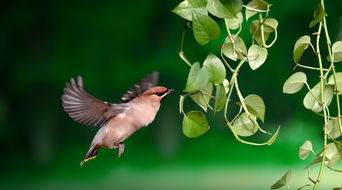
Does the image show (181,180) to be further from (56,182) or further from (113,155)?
(56,182)

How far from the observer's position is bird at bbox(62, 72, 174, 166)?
549 mm

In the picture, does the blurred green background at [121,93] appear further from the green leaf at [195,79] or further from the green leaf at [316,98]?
the green leaf at [195,79]

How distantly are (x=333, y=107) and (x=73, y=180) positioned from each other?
0.84 meters

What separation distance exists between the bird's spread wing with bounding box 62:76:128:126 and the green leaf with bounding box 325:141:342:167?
0.79ft

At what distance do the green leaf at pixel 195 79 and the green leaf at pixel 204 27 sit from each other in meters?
0.03

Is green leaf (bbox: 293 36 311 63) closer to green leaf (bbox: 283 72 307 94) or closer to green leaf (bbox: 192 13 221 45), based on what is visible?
green leaf (bbox: 283 72 307 94)

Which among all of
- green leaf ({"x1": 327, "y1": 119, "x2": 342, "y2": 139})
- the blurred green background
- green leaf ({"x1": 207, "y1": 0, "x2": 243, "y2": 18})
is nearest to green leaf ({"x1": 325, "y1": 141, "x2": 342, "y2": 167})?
green leaf ({"x1": 327, "y1": 119, "x2": 342, "y2": 139})

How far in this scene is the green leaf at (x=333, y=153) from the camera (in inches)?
22.3

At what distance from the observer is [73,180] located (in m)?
1.57

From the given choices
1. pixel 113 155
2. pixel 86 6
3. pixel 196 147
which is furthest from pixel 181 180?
pixel 86 6

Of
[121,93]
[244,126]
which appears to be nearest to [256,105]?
[244,126]

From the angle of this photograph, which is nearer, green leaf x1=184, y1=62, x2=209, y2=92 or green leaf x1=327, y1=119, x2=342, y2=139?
green leaf x1=184, y1=62, x2=209, y2=92

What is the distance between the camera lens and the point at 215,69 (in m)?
0.46

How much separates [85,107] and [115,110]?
4 centimetres
